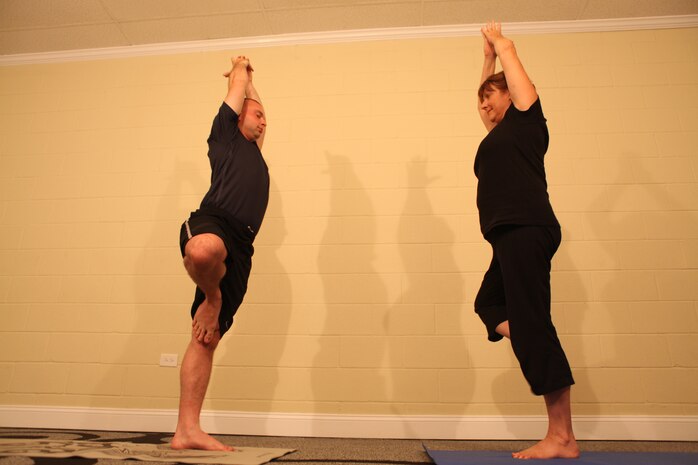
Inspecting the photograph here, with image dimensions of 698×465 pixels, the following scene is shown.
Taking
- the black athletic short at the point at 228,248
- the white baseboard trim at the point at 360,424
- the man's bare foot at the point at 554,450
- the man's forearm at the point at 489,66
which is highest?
the man's forearm at the point at 489,66

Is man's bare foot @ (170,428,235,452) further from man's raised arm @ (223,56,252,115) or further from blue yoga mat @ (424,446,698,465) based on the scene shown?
man's raised arm @ (223,56,252,115)

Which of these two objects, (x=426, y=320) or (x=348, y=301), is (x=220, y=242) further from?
(x=426, y=320)

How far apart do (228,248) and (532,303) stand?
1117 mm

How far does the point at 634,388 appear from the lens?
2445 mm

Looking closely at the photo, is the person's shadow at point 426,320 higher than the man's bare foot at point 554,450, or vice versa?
the person's shadow at point 426,320

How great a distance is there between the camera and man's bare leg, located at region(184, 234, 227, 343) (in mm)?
1499

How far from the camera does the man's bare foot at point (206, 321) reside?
165 centimetres

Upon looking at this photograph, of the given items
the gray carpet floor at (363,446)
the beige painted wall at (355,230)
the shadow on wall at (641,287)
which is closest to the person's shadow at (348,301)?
the beige painted wall at (355,230)

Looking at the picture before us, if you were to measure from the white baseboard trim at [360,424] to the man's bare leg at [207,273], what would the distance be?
1.12m

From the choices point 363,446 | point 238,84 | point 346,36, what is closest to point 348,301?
point 363,446

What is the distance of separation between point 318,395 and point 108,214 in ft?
6.23

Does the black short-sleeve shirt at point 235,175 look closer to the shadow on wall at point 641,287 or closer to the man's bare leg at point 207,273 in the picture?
the man's bare leg at point 207,273

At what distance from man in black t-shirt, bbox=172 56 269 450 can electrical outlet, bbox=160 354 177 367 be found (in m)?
1.12

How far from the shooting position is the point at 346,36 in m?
3.26
